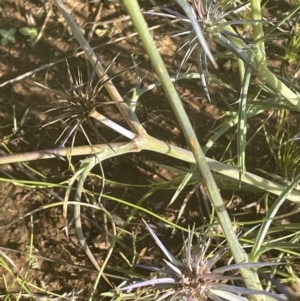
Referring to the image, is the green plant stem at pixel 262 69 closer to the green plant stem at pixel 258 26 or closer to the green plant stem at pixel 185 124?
the green plant stem at pixel 258 26

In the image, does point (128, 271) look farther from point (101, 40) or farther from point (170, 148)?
point (101, 40)

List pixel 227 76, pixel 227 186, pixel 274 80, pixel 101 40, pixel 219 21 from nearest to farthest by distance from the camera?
pixel 219 21, pixel 274 80, pixel 227 186, pixel 227 76, pixel 101 40

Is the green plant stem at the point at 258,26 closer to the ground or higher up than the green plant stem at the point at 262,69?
higher up

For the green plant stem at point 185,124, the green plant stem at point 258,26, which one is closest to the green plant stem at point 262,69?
the green plant stem at point 258,26

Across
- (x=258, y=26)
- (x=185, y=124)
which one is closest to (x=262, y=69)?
(x=258, y=26)

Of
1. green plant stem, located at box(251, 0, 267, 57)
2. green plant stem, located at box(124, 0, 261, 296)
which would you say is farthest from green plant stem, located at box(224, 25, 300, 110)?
green plant stem, located at box(124, 0, 261, 296)

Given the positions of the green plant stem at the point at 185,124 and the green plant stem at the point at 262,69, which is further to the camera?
the green plant stem at the point at 262,69

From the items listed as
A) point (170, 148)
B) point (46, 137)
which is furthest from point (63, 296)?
point (170, 148)

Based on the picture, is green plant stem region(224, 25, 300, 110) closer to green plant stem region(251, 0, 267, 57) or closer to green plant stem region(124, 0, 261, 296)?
green plant stem region(251, 0, 267, 57)
